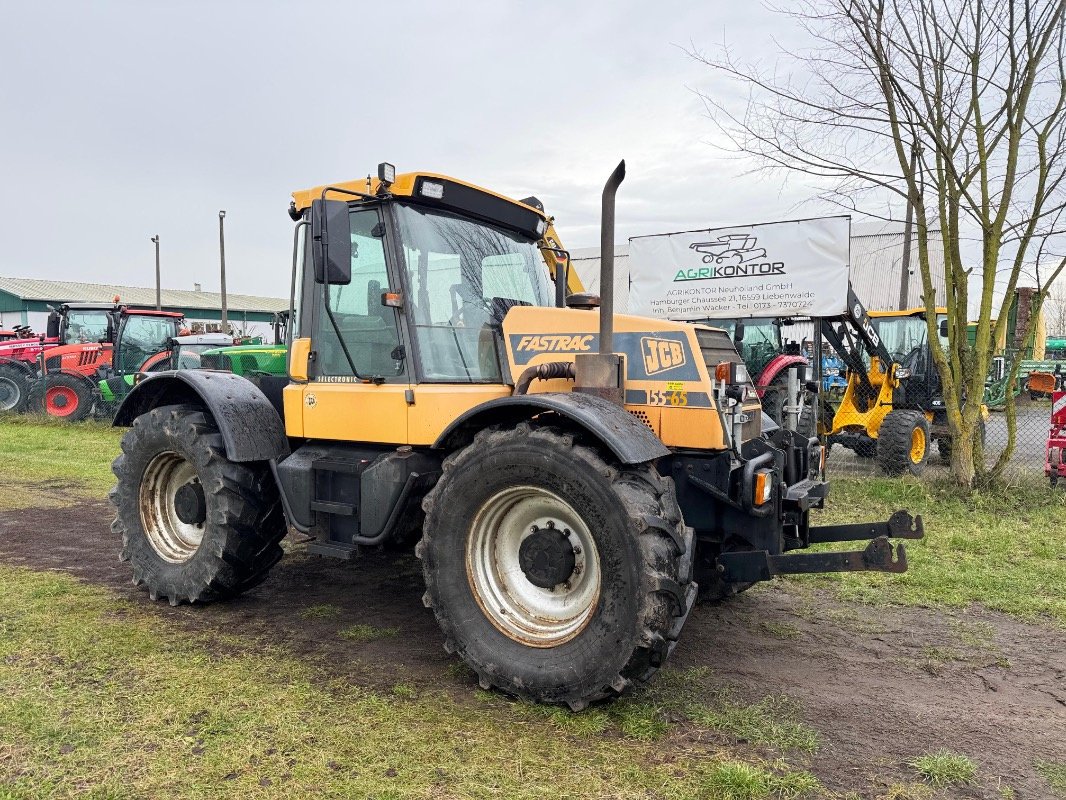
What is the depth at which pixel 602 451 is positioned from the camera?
350 centimetres

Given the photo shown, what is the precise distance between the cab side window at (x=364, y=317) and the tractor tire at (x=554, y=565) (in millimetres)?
893

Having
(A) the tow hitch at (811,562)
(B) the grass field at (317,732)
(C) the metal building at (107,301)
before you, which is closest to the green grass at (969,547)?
(B) the grass field at (317,732)

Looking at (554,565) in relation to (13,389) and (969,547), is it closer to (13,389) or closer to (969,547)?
(969,547)

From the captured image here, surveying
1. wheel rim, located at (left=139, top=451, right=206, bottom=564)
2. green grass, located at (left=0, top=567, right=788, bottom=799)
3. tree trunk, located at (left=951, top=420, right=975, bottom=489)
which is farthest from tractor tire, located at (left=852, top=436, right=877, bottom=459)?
wheel rim, located at (left=139, top=451, right=206, bottom=564)

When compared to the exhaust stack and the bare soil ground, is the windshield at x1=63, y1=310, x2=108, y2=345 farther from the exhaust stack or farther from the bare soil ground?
the exhaust stack

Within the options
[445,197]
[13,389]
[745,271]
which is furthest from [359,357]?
[13,389]

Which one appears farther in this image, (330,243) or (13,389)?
(13,389)

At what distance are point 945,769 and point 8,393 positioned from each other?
18398 mm

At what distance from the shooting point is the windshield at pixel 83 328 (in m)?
16.8

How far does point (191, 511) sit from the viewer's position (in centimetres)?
488

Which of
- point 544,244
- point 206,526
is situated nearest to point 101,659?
point 206,526

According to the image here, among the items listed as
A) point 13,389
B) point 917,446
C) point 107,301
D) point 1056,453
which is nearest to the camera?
point 1056,453

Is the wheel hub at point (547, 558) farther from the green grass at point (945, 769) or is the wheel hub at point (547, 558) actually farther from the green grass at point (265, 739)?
the green grass at point (945, 769)

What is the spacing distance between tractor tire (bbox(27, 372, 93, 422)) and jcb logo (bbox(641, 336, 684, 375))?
14916 millimetres
